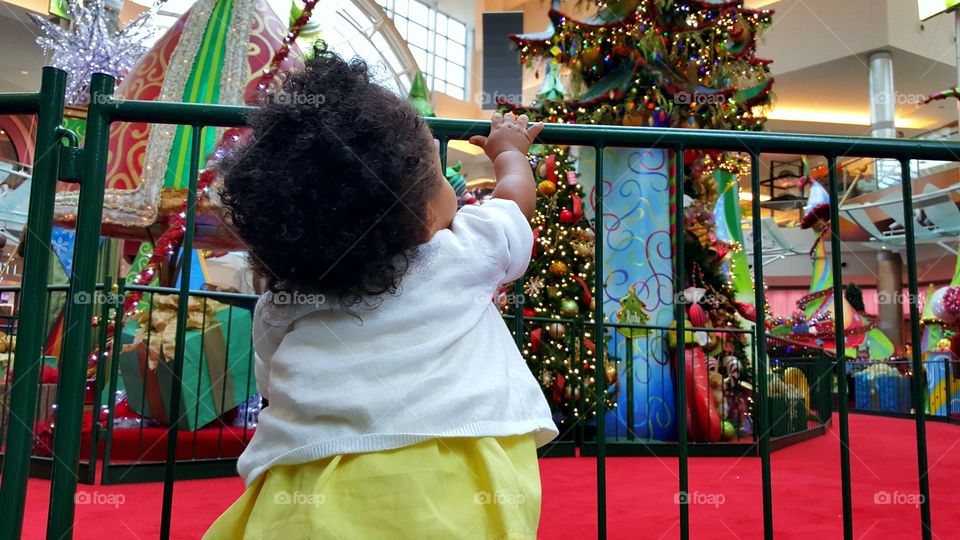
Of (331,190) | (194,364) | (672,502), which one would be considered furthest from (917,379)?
(194,364)

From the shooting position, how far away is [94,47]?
21.9 ft

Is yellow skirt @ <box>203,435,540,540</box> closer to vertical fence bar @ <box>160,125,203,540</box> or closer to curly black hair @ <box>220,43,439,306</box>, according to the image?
curly black hair @ <box>220,43,439,306</box>

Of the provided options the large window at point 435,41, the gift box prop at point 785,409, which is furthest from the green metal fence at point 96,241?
the large window at point 435,41

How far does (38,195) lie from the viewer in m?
1.48

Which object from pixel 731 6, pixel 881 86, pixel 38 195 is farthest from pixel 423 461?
pixel 881 86

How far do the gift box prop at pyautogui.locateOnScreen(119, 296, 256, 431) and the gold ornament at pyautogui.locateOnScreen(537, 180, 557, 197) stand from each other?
290 centimetres

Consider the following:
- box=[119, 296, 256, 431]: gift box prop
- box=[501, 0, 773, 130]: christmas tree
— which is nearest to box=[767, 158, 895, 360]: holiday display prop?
box=[501, 0, 773, 130]: christmas tree

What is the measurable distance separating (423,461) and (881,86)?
17436mm

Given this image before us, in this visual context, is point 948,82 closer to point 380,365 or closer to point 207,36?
point 207,36

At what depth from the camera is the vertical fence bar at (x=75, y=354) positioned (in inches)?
56.6

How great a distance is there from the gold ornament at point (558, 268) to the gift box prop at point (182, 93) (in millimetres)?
2712

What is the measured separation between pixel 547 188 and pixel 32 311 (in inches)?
206

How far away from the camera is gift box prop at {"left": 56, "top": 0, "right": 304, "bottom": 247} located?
4.12m

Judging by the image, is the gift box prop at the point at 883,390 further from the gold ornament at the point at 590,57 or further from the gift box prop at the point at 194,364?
the gift box prop at the point at 194,364
